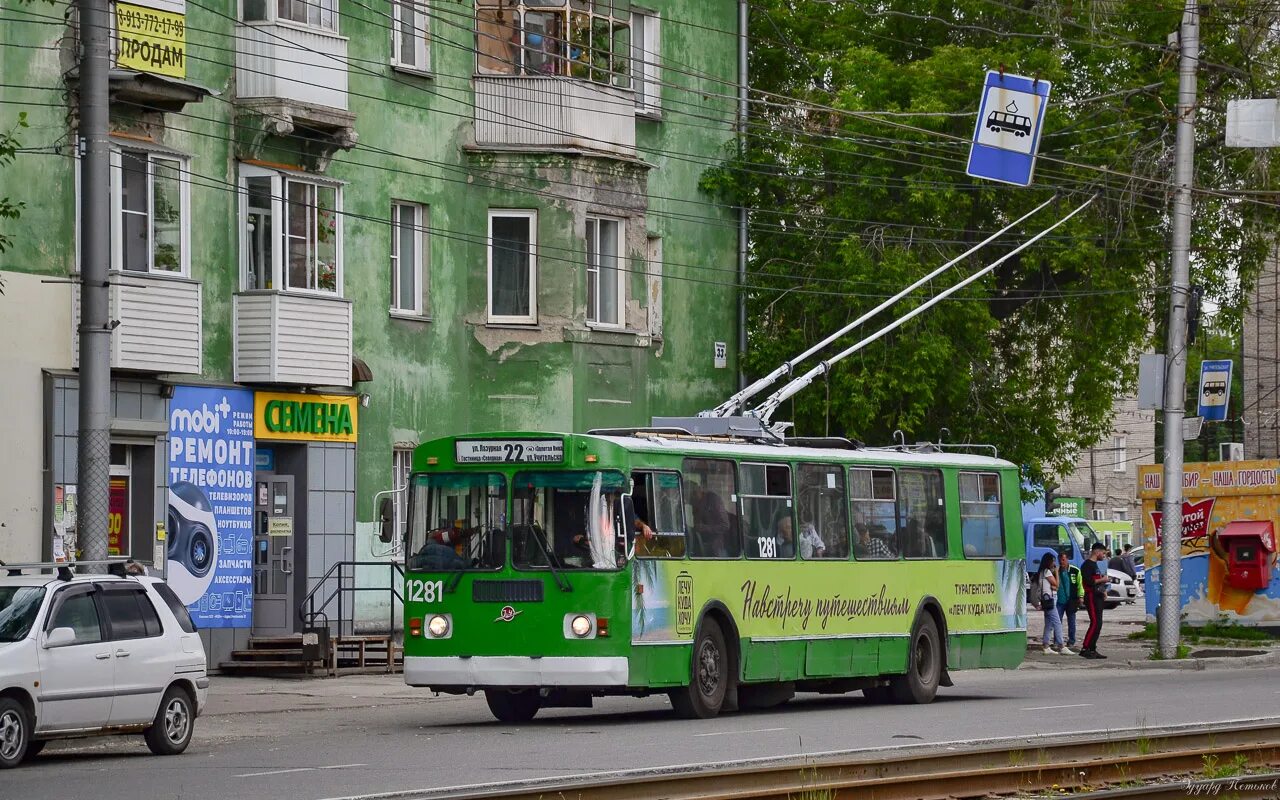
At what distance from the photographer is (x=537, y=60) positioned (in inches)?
1356

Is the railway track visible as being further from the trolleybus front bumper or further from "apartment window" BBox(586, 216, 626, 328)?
"apartment window" BBox(586, 216, 626, 328)

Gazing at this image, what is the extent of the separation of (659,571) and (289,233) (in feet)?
39.0

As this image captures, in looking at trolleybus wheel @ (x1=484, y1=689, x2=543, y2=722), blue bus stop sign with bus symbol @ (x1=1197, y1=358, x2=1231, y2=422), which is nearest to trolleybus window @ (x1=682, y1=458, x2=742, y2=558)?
trolleybus wheel @ (x1=484, y1=689, x2=543, y2=722)

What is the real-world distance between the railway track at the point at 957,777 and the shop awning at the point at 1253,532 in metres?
20.8

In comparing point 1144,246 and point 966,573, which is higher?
point 1144,246

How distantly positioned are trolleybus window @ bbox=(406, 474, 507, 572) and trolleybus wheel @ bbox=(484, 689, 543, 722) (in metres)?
1.63

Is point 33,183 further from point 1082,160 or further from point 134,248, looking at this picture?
point 1082,160

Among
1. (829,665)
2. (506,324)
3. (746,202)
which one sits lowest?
(829,665)

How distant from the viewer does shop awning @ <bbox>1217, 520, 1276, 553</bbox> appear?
3694 cm

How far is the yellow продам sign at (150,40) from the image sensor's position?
1065 inches

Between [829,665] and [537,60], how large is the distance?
14.6 m

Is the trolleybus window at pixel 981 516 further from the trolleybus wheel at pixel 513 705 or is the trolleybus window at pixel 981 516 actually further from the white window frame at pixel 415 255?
the white window frame at pixel 415 255

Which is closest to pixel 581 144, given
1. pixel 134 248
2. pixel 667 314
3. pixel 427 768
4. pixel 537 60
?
pixel 537 60

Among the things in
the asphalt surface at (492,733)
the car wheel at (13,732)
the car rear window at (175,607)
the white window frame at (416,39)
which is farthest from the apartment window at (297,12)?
the car wheel at (13,732)
